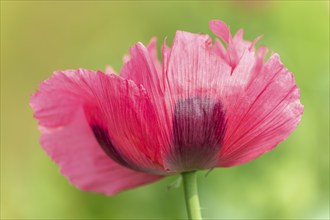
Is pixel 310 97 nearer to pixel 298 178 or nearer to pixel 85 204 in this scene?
pixel 298 178

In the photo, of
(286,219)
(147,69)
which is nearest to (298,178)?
(286,219)

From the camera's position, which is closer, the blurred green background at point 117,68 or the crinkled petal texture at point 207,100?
the crinkled petal texture at point 207,100

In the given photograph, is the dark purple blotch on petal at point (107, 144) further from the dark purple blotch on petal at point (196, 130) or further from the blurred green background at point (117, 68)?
the blurred green background at point (117, 68)

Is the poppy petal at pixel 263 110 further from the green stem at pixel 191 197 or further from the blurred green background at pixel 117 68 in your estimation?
the blurred green background at pixel 117 68

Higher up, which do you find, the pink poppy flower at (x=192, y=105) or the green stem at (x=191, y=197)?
the pink poppy flower at (x=192, y=105)

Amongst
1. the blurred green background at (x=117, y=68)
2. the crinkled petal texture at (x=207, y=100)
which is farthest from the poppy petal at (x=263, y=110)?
the blurred green background at (x=117, y=68)

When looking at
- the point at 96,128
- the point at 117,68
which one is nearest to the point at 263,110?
the point at 96,128

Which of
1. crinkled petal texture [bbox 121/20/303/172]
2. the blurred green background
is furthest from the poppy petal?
the blurred green background
